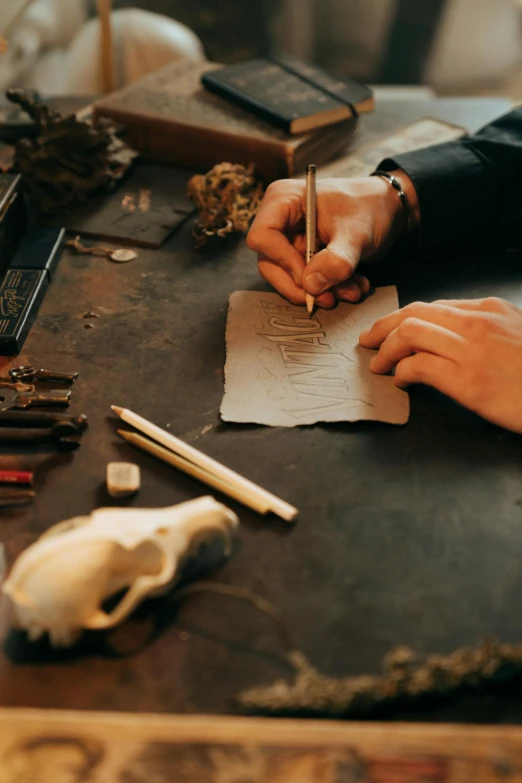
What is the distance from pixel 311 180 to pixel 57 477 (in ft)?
2.03

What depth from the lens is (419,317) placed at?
1.04 meters

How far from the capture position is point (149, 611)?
74cm

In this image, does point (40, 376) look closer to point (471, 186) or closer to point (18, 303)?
point (18, 303)

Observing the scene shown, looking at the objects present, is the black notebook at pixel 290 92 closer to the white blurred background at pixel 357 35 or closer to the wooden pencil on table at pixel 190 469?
the white blurred background at pixel 357 35

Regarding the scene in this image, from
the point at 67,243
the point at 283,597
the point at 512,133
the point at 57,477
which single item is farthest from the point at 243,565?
the point at 512,133

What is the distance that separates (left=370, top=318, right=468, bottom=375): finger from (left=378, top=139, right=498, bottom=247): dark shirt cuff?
0.38 meters

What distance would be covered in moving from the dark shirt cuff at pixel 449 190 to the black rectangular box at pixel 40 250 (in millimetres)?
628

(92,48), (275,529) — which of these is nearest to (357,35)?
(92,48)

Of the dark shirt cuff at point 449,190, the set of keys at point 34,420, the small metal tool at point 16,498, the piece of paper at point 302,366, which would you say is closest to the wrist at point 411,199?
the dark shirt cuff at point 449,190

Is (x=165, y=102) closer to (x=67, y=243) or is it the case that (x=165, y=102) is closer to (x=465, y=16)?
(x=67, y=243)

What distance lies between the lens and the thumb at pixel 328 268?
44.7 inches

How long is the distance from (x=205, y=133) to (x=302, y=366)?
75 centimetres

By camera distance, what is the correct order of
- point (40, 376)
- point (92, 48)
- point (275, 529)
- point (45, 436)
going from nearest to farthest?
point (275, 529) → point (45, 436) → point (40, 376) → point (92, 48)

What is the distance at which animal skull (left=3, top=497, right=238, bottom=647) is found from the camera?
26.7 inches
